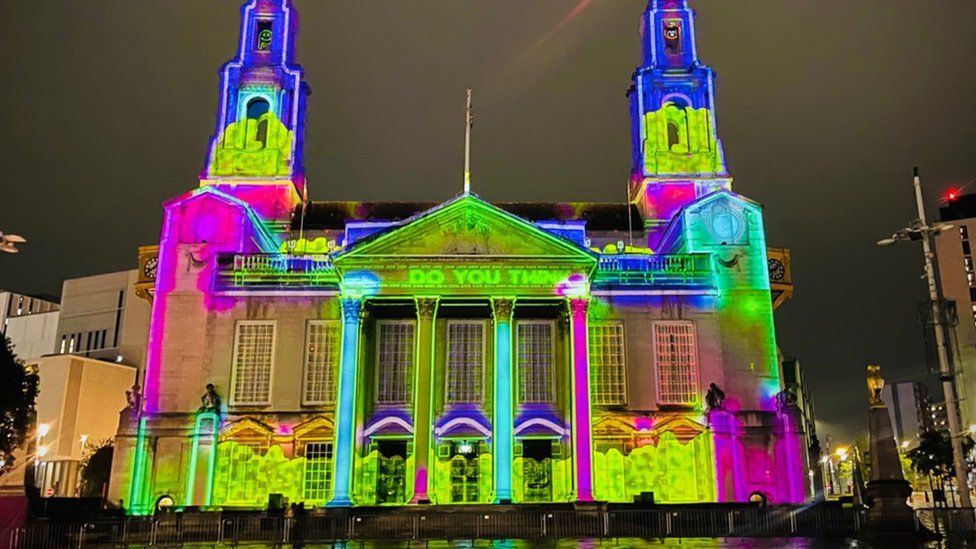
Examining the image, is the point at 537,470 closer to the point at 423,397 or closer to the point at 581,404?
the point at 581,404

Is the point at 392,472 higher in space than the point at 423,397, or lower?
lower

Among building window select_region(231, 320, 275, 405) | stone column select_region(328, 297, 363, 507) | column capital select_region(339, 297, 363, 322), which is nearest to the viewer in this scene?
stone column select_region(328, 297, 363, 507)

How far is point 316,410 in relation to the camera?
41.4m

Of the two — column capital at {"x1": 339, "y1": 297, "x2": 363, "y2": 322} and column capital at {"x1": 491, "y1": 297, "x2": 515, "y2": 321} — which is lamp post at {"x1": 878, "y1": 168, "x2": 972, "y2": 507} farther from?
column capital at {"x1": 339, "y1": 297, "x2": 363, "y2": 322}

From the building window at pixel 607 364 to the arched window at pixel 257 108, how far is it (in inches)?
1012

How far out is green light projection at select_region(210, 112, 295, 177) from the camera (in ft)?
174

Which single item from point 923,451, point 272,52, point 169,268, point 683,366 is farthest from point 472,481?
point 923,451

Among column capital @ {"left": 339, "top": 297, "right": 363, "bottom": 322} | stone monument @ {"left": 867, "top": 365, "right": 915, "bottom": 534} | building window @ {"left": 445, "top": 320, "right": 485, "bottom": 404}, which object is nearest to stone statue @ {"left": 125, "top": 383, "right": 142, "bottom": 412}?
column capital @ {"left": 339, "top": 297, "right": 363, "bottom": 322}

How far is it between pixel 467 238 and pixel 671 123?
20.4 m

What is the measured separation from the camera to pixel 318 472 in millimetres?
40750

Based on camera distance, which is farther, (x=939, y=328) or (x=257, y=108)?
(x=257, y=108)

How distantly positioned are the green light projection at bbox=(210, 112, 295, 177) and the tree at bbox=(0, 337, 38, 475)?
1516 cm

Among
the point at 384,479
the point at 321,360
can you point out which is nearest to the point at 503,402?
the point at 384,479

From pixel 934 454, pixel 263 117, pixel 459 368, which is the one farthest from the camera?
pixel 934 454
